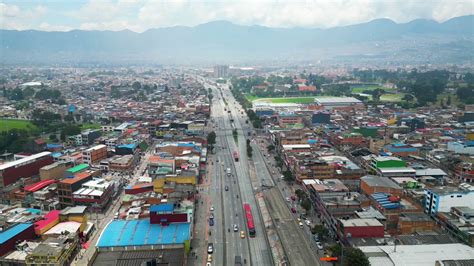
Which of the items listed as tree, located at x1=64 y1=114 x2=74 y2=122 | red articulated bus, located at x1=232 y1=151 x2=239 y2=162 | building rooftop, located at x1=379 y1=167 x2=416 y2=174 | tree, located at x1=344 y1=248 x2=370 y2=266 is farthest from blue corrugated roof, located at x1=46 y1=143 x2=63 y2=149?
tree, located at x1=344 y1=248 x2=370 y2=266

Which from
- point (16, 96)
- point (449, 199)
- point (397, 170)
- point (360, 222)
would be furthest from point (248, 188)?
point (16, 96)

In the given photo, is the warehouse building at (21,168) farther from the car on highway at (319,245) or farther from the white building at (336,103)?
the white building at (336,103)

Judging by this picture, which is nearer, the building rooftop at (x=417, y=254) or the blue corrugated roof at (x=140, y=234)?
the building rooftop at (x=417, y=254)

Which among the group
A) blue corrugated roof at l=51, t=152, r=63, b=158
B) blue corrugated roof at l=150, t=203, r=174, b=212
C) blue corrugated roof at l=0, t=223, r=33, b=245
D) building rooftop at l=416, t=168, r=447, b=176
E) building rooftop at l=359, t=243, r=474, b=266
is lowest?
blue corrugated roof at l=0, t=223, r=33, b=245

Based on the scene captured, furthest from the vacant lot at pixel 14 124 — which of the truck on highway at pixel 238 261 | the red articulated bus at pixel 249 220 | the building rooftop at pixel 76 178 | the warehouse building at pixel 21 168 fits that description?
the truck on highway at pixel 238 261

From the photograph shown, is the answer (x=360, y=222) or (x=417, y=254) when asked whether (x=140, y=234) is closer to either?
(x=360, y=222)

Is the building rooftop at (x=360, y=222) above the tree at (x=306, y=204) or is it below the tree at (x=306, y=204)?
above

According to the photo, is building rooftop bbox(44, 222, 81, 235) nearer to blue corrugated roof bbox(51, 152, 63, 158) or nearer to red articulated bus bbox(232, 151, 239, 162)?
blue corrugated roof bbox(51, 152, 63, 158)
